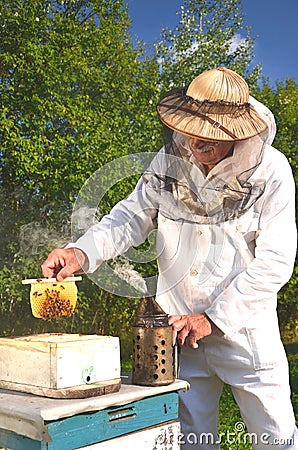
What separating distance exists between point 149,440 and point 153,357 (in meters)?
0.22

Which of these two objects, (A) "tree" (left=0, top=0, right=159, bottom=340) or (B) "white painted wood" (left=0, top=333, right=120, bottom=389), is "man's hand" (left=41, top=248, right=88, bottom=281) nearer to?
(B) "white painted wood" (left=0, top=333, right=120, bottom=389)

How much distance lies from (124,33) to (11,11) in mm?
1787

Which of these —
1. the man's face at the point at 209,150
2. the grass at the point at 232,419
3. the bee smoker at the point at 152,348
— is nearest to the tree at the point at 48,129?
the grass at the point at 232,419

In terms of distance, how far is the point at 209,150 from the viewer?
2.12 metres

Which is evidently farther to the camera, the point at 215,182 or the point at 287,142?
the point at 287,142

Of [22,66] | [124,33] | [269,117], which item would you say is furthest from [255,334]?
[124,33]

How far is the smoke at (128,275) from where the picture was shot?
206 cm

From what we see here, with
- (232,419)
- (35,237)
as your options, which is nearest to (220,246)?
(232,419)

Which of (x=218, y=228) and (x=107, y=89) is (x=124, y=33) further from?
(x=218, y=228)

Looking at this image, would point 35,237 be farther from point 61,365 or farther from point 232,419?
point 61,365

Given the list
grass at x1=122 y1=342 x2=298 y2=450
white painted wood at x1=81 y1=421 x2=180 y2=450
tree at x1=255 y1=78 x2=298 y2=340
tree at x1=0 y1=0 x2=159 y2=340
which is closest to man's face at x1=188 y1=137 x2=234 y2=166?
white painted wood at x1=81 y1=421 x2=180 y2=450

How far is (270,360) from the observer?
2.18 meters

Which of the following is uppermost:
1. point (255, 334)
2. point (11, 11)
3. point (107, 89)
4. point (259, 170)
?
point (11, 11)

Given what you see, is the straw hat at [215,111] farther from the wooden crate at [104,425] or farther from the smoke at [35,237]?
the smoke at [35,237]
